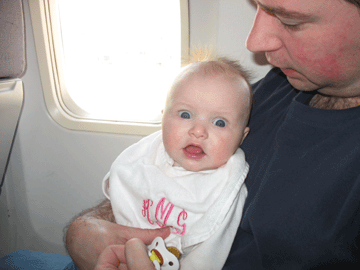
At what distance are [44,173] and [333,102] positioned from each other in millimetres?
2191

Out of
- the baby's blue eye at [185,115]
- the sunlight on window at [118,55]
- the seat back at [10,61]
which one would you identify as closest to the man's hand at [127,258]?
the baby's blue eye at [185,115]

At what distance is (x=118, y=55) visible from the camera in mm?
2291

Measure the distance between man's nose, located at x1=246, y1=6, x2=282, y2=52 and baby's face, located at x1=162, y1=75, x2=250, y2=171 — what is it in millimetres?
227

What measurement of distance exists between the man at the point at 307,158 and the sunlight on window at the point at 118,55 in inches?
46.3

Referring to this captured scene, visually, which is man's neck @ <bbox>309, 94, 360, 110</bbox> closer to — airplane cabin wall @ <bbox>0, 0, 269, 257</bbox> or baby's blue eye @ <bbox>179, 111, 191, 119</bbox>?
baby's blue eye @ <bbox>179, 111, 191, 119</bbox>

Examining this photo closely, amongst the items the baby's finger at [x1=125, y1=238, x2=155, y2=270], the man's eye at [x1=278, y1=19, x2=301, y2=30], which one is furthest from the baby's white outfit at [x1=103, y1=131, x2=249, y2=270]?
the man's eye at [x1=278, y1=19, x2=301, y2=30]

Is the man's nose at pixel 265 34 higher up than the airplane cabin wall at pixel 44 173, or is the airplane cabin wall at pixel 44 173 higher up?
the man's nose at pixel 265 34

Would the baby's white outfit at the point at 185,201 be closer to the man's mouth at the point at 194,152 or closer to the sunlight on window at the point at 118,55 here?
the man's mouth at the point at 194,152

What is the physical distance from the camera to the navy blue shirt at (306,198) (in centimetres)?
69

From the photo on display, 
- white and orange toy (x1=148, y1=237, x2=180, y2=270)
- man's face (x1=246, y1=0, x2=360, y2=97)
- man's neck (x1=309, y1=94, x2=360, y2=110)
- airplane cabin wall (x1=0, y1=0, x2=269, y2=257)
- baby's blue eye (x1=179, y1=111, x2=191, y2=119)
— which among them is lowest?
airplane cabin wall (x1=0, y1=0, x2=269, y2=257)

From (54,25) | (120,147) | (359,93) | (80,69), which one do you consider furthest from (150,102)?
(359,93)

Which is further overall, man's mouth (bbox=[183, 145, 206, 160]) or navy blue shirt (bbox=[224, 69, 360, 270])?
man's mouth (bbox=[183, 145, 206, 160])

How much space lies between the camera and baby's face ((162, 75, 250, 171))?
3.32ft

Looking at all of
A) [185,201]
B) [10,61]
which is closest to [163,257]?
[185,201]
